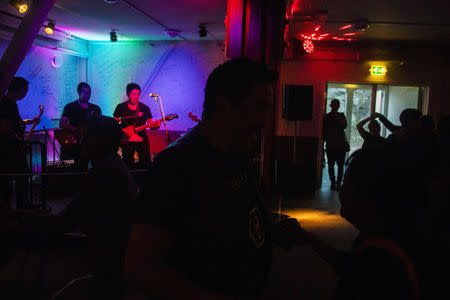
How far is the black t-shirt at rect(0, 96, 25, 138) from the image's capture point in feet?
14.9

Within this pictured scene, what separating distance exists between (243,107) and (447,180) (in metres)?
0.72

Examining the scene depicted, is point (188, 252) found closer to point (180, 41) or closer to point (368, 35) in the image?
point (368, 35)

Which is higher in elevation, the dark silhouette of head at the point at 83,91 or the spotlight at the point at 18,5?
the spotlight at the point at 18,5

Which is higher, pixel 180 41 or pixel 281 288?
pixel 180 41

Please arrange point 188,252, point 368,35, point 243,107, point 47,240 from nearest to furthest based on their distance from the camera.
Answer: point 188,252, point 243,107, point 47,240, point 368,35

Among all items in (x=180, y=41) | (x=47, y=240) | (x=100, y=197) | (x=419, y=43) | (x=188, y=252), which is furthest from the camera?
(x=180, y=41)

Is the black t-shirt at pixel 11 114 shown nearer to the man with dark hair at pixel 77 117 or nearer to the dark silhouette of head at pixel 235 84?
the man with dark hair at pixel 77 117

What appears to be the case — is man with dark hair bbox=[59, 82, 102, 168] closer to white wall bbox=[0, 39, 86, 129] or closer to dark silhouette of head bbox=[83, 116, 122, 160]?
white wall bbox=[0, 39, 86, 129]

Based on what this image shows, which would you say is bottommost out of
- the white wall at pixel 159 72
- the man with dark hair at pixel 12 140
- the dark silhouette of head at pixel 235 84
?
the man with dark hair at pixel 12 140

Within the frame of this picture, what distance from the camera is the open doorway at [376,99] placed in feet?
26.8

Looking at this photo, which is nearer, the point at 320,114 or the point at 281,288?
the point at 281,288

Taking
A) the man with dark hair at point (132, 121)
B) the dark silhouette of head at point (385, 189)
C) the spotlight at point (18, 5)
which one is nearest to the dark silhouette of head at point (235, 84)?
the dark silhouette of head at point (385, 189)

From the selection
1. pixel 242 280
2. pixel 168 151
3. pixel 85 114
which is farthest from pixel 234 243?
pixel 85 114

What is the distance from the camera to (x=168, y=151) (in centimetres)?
95
